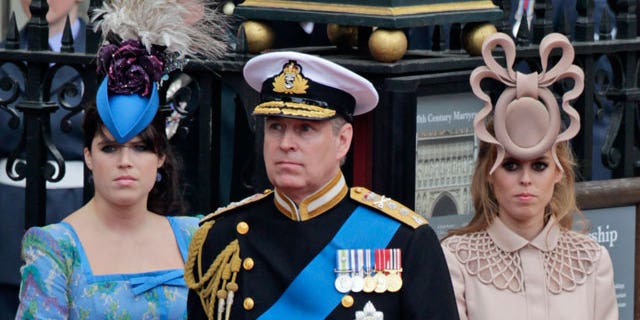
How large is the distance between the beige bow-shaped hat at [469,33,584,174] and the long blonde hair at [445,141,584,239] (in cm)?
9

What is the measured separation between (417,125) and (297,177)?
4.85 feet

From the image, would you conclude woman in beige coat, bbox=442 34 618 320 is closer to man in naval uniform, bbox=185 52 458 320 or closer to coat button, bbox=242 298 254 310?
man in naval uniform, bbox=185 52 458 320

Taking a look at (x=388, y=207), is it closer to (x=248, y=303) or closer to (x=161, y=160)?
(x=248, y=303)

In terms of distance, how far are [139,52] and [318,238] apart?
110 centimetres

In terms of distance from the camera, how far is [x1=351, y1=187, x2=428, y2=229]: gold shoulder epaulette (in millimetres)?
5012

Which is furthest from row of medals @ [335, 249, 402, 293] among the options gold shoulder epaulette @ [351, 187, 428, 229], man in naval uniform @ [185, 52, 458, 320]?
gold shoulder epaulette @ [351, 187, 428, 229]

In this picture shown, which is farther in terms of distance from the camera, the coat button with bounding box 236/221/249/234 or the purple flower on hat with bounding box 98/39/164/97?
the purple flower on hat with bounding box 98/39/164/97

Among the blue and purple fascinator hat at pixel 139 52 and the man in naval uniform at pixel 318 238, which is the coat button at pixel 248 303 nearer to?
the man in naval uniform at pixel 318 238

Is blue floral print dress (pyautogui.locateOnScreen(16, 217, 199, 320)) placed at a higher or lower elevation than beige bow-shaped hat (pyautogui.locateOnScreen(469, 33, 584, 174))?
lower

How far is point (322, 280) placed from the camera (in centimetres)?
495

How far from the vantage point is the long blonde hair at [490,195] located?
19.3 ft

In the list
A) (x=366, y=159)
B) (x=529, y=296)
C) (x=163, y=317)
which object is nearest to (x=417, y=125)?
(x=366, y=159)

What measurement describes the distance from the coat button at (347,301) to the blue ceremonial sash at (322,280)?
0.02 m

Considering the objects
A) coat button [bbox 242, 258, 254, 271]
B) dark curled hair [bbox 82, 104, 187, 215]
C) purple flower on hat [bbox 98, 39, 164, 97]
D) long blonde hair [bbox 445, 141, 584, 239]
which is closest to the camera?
coat button [bbox 242, 258, 254, 271]
